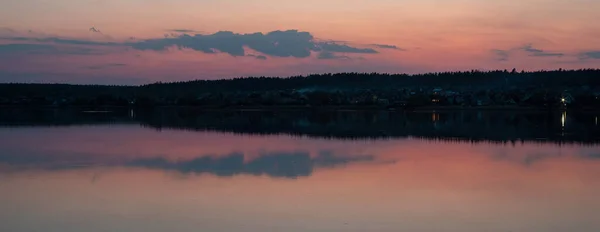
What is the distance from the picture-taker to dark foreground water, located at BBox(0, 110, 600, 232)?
24.0 ft

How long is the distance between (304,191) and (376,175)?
2096mm

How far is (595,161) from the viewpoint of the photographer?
1316 centimetres

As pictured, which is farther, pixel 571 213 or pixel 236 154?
pixel 236 154

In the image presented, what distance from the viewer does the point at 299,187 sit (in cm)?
966

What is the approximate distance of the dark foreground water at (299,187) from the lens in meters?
7.32

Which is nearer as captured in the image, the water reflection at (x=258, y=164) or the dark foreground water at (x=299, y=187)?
the dark foreground water at (x=299, y=187)

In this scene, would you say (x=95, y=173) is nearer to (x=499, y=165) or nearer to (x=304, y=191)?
(x=304, y=191)

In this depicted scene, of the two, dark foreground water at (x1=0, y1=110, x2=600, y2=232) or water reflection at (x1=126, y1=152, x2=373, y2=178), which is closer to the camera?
dark foreground water at (x1=0, y1=110, x2=600, y2=232)

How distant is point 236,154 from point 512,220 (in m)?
8.06

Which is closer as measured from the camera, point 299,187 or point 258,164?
point 299,187

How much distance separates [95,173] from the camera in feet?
37.1

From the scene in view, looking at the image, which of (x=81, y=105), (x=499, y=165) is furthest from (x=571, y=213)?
(x=81, y=105)

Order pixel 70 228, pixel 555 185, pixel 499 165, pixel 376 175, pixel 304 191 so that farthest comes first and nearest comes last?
pixel 499 165 < pixel 376 175 < pixel 555 185 < pixel 304 191 < pixel 70 228

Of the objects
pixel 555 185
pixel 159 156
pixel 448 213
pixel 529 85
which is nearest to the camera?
pixel 448 213
